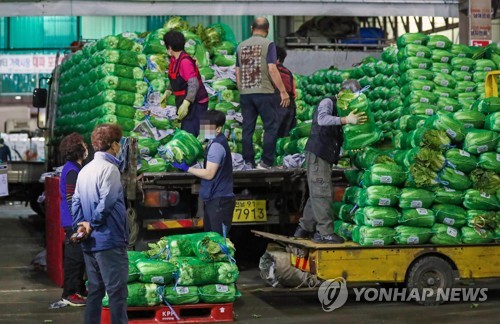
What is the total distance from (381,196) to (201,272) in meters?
2.04

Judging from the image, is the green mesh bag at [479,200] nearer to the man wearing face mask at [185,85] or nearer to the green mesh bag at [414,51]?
the green mesh bag at [414,51]

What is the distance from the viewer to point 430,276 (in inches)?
460

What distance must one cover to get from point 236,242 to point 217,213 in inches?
179

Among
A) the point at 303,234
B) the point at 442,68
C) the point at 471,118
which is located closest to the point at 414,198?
the point at 471,118

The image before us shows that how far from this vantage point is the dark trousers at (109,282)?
8.88 metres

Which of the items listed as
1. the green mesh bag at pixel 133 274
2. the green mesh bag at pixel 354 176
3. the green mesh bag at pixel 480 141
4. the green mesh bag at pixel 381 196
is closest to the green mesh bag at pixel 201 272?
the green mesh bag at pixel 133 274

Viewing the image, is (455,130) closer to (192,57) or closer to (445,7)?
(192,57)

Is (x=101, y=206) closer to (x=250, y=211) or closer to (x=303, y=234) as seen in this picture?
(x=303, y=234)

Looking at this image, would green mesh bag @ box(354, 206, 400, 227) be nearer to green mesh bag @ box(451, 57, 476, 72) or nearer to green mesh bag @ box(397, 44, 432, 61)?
green mesh bag @ box(397, 44, 432, 61)

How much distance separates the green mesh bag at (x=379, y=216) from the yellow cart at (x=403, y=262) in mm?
247

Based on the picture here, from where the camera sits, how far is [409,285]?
38.1ft

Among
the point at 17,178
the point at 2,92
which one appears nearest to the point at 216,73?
the point at 17,178
